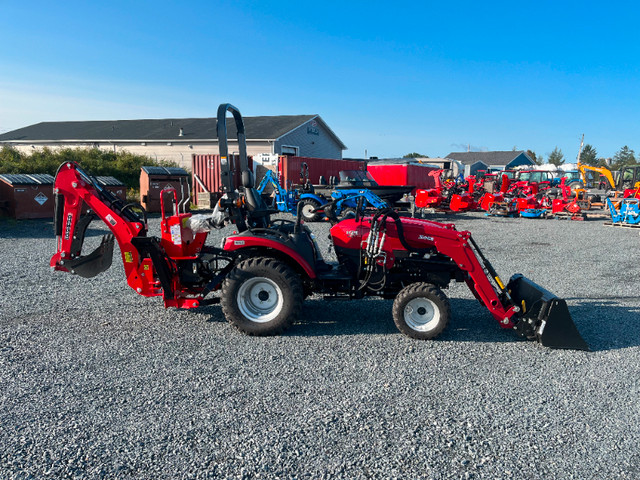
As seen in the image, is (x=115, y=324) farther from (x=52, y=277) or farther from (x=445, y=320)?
(x=445, y=320)

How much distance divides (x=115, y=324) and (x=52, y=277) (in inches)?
105

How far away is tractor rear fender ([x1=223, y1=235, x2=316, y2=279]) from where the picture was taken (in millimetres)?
4684

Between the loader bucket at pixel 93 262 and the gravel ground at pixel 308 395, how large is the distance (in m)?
0.55

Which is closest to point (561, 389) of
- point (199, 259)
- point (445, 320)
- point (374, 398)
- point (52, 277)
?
point (445, 320)

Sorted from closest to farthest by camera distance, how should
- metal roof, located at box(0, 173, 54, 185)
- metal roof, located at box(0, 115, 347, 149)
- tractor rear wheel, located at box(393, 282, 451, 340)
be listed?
1. tractor rear wheel, located at box(393, 282, 451, 340)
2. metal roof, located at box(0, 173, 54, 185)
3. metal roof, located at box(0, 115, 347, 149)

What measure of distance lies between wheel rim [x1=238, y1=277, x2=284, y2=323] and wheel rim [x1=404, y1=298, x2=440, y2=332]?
1.27 metres

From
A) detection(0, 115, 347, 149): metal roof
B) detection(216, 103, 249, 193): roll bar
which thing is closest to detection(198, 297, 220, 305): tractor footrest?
detection(216, 103, 249, 193): roll bar

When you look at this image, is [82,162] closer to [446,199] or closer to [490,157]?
[446,199]

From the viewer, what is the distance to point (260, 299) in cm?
480

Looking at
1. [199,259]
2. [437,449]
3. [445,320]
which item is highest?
[199,259]

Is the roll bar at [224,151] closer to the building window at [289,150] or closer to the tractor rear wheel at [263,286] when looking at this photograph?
the tractor rear wheel at [263,286]

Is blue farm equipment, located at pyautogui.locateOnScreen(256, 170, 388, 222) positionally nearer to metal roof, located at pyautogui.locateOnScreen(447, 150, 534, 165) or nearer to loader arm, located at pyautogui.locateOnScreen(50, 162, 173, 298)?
loader arm, located at pyautogui.locateOnScreen(50, 162, 173, 298)

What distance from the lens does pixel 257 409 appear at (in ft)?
10.9

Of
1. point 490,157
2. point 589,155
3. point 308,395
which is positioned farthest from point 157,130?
point 589,155
